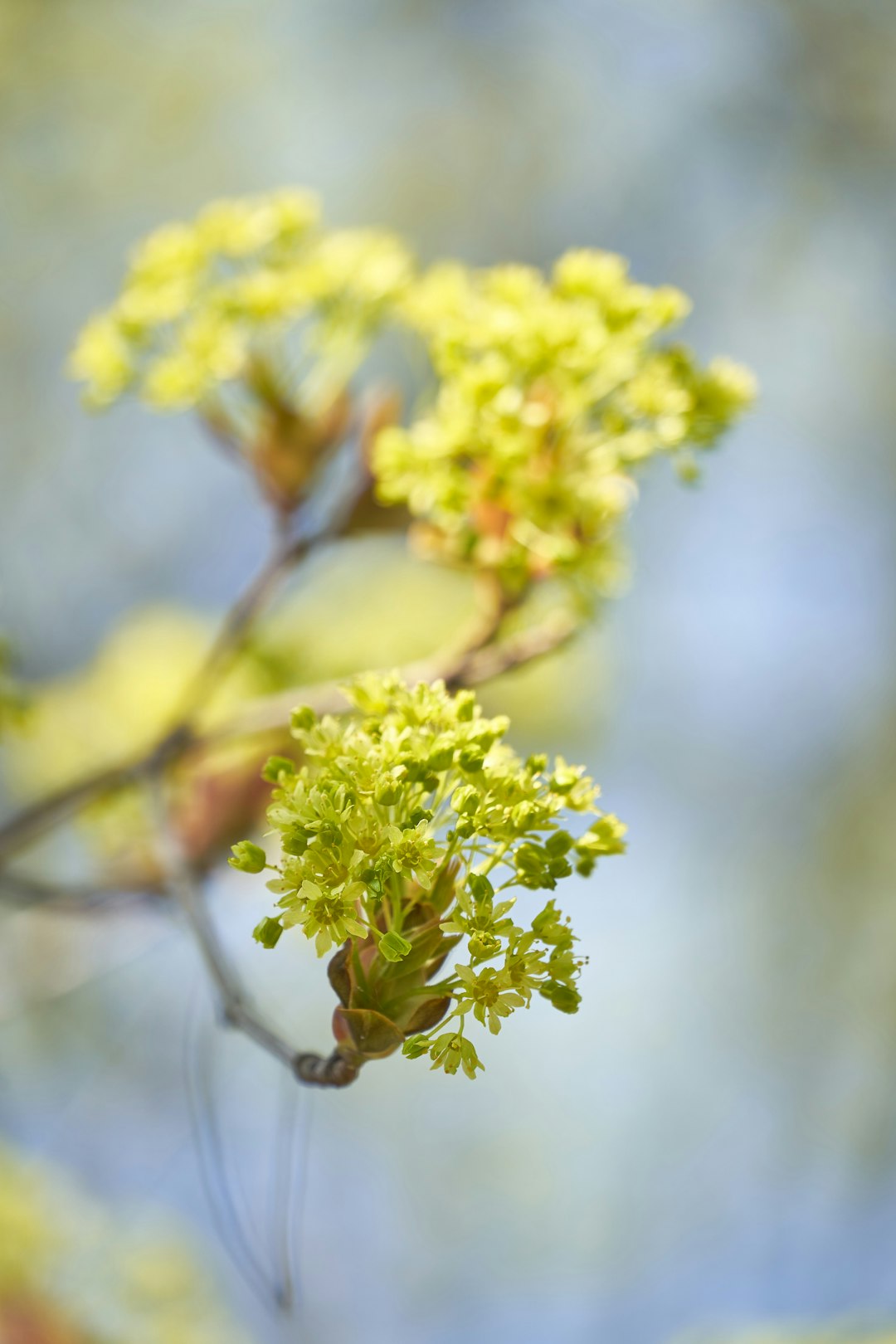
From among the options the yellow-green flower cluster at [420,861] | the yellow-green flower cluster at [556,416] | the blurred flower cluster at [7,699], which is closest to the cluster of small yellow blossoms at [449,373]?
the yellow-green flower cluster at [556,416]

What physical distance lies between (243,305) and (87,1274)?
164 cm

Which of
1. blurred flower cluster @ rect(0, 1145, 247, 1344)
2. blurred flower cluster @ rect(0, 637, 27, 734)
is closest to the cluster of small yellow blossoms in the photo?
blurred flower cluster @ rect(0, 637, 27, 734)

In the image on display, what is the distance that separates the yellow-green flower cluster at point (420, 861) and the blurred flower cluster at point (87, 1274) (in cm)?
157

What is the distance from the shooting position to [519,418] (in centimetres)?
104

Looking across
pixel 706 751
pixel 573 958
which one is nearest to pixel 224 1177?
pixel 573 958

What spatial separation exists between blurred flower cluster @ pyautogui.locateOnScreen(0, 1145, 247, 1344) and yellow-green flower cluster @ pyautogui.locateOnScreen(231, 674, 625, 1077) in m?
1.57

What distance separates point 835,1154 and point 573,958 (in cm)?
308

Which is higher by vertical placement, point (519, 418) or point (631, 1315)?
point (519, 418)

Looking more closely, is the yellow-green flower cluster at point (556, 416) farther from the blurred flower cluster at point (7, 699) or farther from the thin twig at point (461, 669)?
the blurred flower cluster at point (7, 699)

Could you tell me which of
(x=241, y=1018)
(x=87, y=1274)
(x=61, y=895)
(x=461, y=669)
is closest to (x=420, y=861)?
(x=241, y=1018)

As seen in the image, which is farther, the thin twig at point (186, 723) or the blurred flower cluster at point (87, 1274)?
the blurred flower cluster at point (87, 1274)

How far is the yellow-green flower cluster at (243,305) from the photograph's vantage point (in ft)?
3.93

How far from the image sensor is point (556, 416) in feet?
3.45

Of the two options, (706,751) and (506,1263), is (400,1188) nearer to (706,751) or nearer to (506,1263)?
(506,1263)
